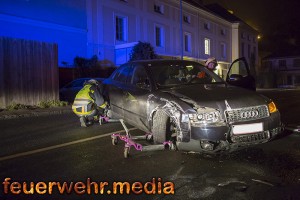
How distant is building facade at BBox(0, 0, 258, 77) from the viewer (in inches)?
658

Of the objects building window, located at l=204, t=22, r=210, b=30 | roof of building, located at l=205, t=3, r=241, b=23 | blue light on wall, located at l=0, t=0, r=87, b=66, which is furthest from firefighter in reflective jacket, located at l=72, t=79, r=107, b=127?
roof of building, located at l=205, t=3, r=241, b=23

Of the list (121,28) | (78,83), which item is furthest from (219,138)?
(121,28)

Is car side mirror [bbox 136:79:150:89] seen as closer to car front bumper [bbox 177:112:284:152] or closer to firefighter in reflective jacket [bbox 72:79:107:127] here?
car front bumper [bbox 177:112:284:152]

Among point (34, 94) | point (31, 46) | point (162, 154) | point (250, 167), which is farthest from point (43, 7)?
point (250, 167)

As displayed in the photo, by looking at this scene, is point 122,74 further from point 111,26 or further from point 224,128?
point 111,26

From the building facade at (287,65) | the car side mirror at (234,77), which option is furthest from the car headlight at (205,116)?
the building facade at (287,65)

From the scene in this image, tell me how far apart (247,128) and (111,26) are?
761 inches

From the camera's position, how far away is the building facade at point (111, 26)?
1670 cm

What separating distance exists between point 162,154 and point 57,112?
7.29 meters

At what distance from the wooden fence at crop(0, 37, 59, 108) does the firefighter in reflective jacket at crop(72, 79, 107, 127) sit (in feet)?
18.3

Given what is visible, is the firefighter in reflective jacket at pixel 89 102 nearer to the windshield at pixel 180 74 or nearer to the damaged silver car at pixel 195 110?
the damaged silver car at pixel 195 110

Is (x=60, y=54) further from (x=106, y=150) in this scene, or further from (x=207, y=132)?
(x=207, y=132)

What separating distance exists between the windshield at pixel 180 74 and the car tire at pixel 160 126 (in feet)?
2.48

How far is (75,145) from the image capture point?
5.68 meters
